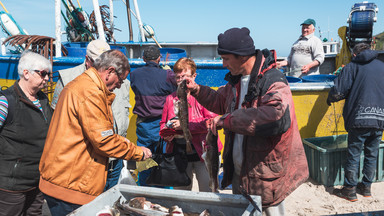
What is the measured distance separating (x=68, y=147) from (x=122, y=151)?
0.44 meters

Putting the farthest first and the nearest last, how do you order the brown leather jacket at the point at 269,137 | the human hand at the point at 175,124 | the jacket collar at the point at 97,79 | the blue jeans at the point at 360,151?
the blue jeans at the point at 360,151 < the human hand at the point at 175,124 < the jacket collar at the point at 97,79 < the brown leather jacket at the point at 269,137

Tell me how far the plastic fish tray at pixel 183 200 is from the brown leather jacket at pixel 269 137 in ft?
0.82

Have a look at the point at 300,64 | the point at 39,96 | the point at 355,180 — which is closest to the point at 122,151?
the point at 39,96

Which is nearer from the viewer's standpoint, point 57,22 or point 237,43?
point 237,43

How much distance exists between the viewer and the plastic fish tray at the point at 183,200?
232cm

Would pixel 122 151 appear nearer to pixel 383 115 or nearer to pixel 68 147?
pixel 68 147

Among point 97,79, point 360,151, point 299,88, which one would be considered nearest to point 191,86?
point 97,79

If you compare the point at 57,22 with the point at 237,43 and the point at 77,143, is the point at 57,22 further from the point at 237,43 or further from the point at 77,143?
the point at 237,43

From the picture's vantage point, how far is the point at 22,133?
3.05 meters

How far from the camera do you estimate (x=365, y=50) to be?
4820mm

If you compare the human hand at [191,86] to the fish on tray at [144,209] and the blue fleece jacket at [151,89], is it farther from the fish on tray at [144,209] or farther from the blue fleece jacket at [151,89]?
the blue fleece jacket at [151,89]

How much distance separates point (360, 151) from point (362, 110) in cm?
67

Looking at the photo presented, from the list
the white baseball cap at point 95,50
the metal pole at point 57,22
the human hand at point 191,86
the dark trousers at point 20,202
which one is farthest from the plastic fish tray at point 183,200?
the metal pole at point 57,22

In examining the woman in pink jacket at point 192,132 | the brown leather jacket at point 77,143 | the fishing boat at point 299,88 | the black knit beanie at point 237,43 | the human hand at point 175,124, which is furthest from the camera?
the fishing boat at point 299,88
